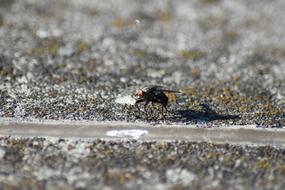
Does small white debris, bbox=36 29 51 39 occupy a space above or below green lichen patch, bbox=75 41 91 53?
above

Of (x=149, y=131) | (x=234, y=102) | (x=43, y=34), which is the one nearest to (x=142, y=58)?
(x=43, y=34)

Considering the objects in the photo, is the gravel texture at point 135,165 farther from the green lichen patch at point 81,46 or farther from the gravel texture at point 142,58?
the green lichen patch at point 81,46

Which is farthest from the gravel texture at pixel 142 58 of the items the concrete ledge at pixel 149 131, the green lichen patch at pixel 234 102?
the concrete ledge at pixel 149 131

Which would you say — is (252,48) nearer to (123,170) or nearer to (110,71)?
(110,71)

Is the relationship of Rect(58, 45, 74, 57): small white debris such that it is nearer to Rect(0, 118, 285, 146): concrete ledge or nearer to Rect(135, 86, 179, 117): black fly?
Rect(135, 86, 179, 117): black fly

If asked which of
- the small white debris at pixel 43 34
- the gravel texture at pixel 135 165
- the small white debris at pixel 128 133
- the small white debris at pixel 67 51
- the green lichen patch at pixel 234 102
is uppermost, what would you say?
the small white debris at pixel 43 34

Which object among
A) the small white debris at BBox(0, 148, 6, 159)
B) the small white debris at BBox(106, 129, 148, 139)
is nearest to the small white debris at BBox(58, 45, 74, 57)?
the small white debris at BBox(106, 129, 148, 139)
